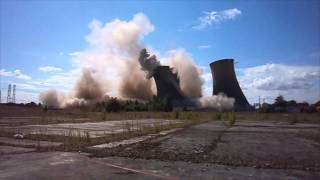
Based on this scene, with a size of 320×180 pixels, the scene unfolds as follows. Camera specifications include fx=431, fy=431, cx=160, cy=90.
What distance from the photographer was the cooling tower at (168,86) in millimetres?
101562

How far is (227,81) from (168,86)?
1442 cm

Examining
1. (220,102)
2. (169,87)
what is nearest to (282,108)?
(220,102)

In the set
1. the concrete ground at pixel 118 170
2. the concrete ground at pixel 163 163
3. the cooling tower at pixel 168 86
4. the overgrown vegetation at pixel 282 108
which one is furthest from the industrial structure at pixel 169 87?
the concrete ground at pixel 118 170

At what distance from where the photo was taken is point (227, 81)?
99.8 meters

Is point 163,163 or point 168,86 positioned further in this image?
point 168,86

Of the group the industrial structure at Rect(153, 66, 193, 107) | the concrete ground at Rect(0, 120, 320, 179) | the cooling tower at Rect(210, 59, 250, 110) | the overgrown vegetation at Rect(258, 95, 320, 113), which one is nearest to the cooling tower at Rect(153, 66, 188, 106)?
the industrial structure at Rect(153, 66, 193, 107)

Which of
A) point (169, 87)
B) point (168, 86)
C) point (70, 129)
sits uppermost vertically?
point (168, 86)

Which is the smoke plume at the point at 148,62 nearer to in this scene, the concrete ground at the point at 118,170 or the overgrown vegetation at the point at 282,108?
the overgrown vegetation at the point at 282,108

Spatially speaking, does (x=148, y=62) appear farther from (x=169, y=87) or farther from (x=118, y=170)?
(x=118, y=170)

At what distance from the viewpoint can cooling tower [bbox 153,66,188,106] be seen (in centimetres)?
10156

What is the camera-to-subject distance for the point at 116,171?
10.1 meters

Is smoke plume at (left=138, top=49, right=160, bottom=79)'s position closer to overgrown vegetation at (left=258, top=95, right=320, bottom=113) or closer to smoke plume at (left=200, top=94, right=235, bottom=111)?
smoke plume at (left=200, top=94, right=235, bottom=111)

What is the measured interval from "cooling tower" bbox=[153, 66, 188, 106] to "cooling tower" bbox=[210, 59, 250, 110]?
9.39m

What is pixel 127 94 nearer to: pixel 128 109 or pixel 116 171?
pixel 128 109
